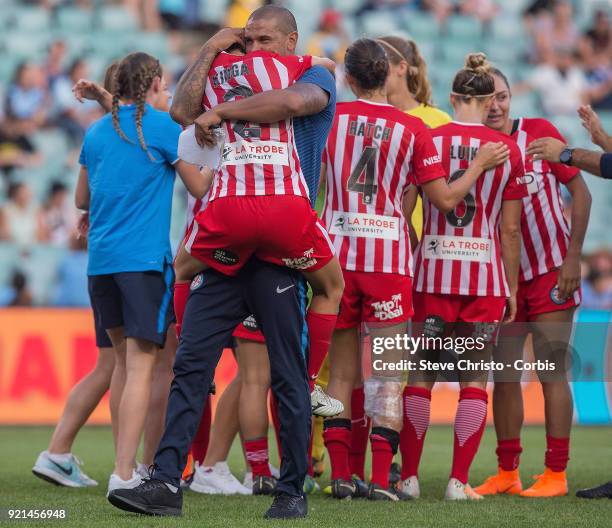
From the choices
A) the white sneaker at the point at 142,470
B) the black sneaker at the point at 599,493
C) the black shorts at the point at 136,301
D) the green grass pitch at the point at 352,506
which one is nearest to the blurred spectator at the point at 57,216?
the green grass pitch at the point at 352,506

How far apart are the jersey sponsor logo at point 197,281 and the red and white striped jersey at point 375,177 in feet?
3.69

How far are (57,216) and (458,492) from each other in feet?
29.4

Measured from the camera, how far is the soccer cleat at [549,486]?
5.69m

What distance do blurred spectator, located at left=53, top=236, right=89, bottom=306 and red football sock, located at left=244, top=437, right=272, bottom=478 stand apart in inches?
273

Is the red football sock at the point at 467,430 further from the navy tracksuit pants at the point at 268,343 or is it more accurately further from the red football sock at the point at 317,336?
the navy tracksuit pants at the point at 268,343

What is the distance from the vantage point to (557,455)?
230 inches

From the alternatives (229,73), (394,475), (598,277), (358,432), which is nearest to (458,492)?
(358,432)

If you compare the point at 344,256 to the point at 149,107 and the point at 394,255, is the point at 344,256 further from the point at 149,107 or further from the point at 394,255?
the point at 149,107

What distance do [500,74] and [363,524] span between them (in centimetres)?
284

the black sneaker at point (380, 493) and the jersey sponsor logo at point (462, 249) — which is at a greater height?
the jersey sponsor logo at point (462, 249)

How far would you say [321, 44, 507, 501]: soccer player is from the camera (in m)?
5.31

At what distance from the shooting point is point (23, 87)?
14422mm

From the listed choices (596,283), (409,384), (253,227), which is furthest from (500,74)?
(596,283)

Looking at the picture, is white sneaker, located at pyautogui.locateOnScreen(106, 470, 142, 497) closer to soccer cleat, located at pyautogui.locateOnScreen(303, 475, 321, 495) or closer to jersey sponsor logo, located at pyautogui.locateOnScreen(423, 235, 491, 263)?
soccer cleat, located at pyautogui.locateOnScreen(303, 475, 321, 495)
